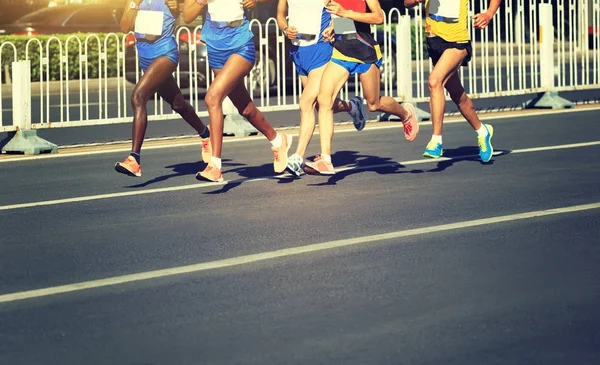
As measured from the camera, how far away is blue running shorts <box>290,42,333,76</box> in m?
11.1

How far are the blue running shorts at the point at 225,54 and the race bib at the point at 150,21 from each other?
52 cm

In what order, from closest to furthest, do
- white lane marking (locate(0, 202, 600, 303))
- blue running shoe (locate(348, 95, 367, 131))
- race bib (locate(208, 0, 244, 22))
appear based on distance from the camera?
white lane marking (locate(0, 202, 600, 303)), race bib (locate(208, 0, 244, 22)), blue running shoe (locate(348, 95, 367, 131))

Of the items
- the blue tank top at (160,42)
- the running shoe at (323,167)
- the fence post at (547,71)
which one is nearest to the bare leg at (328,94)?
the running shoe at (323,167)

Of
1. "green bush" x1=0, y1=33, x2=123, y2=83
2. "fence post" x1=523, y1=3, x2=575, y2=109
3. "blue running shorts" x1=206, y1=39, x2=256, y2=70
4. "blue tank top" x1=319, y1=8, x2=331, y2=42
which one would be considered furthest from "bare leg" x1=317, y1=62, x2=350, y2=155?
"green bush" x1=0, y1=33, x2=123, y2=83

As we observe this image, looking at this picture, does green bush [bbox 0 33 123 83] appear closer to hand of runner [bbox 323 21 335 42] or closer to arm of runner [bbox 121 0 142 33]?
arm of runner [bbox 121 0 142 33]

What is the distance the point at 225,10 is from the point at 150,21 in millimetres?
816

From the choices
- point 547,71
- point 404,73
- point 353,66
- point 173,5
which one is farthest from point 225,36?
point 547,71

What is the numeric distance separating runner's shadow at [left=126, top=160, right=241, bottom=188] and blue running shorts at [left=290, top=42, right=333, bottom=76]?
5.08ft

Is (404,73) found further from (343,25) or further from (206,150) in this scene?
(343,25)

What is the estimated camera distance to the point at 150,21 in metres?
11.2

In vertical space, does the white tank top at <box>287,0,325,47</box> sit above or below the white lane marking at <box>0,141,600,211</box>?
above

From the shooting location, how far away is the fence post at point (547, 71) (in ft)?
59.1

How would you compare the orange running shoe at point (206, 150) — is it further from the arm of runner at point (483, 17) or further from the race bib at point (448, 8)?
the arm of runner at point (483, 17)

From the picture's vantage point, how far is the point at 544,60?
18.2m
